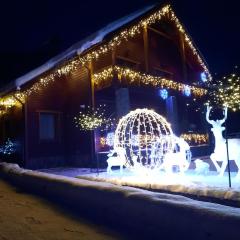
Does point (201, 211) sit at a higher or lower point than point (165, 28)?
lower

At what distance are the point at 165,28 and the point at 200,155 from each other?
8315 mm

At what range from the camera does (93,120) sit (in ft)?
44.7

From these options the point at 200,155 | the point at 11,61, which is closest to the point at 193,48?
the point at 200,155

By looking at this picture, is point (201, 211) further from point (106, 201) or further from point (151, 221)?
point (106, 201)

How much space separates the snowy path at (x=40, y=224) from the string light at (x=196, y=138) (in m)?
11.9

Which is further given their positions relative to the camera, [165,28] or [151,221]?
[165,28]

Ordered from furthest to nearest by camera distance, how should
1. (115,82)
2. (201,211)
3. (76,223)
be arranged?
1. (115,82)
2. (76,223)
3. (201,211)

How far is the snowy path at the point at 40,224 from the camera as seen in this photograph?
15.7ft

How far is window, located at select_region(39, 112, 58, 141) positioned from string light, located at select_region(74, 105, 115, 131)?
131cm

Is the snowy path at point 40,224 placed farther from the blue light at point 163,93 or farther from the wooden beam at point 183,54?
the wooden beam at point 183,54

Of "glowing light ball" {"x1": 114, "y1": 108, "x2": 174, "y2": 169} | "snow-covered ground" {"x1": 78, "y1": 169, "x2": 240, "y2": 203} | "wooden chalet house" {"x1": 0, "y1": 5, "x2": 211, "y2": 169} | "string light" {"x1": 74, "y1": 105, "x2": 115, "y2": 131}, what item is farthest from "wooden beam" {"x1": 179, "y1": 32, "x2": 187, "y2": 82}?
"snow-covered ground" {"x1": 78, "y1": 169, "x2": 240, "y2": 203}

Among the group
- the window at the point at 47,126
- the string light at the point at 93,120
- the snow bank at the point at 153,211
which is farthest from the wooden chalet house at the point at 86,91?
the snow bank at the point at 153,211

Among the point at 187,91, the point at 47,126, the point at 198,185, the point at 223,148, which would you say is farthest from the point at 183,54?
the point at 198,185

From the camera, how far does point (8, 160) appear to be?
16.2m
